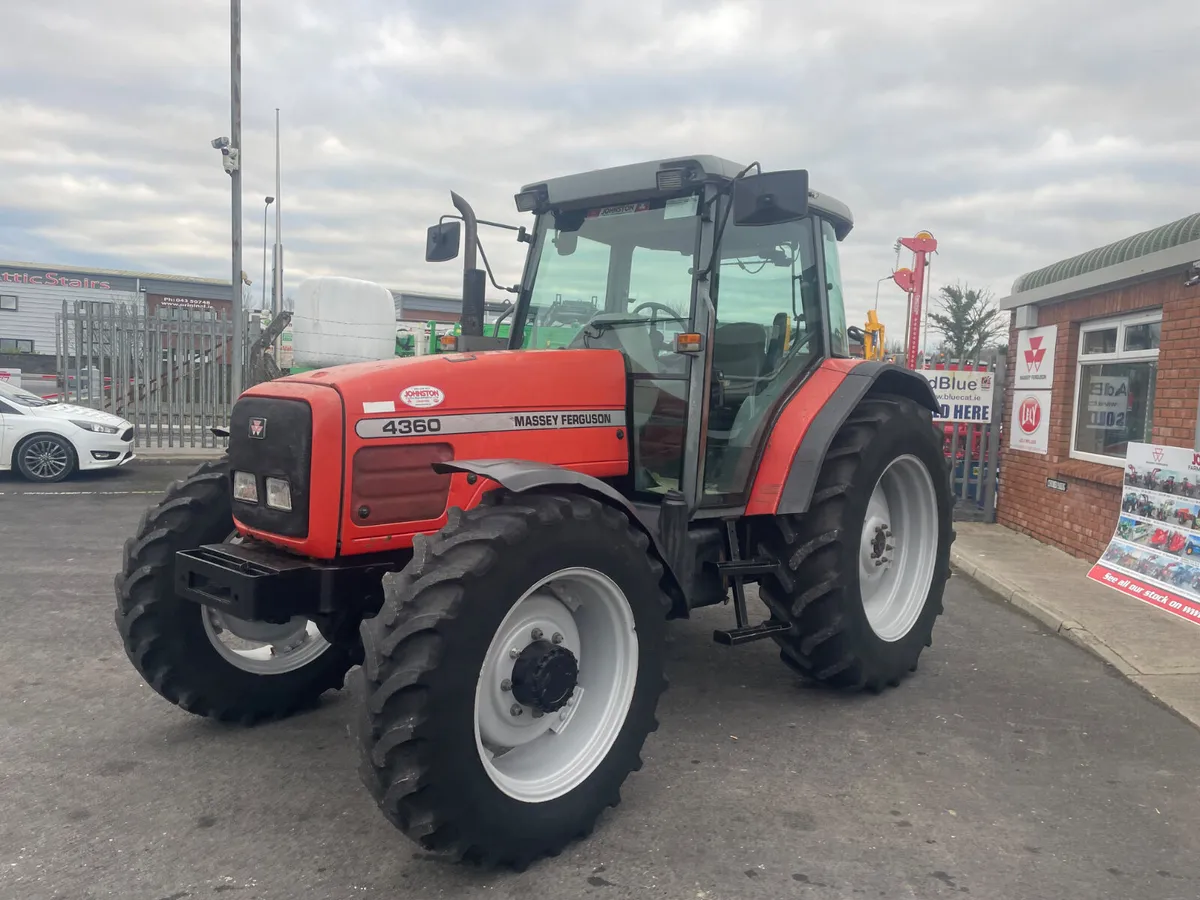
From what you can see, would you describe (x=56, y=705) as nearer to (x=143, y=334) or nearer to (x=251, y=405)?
(x=251, y=405)

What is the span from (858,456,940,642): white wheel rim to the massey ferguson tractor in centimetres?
2

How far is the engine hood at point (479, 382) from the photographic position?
3.29 meters

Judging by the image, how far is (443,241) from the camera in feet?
Answer: 14.9

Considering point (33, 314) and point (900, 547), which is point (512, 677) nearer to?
point (900, 547)

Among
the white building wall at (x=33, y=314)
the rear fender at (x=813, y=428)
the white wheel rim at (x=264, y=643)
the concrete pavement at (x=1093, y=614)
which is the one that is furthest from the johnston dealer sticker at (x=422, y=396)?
the white building wall at (x=33, y=314)

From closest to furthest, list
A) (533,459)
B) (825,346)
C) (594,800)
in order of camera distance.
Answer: (594,800) → (533,459) → (825,346)

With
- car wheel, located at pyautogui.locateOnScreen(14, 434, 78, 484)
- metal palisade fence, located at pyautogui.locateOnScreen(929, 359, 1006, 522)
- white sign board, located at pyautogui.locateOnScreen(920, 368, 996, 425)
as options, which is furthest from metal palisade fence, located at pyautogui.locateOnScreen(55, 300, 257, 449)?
metal palisade fence, located at pyautogui.locateOnScreen(929, 359, 1006, 522)

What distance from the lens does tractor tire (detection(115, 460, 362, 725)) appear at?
3715 mm

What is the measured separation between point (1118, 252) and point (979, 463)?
292cm

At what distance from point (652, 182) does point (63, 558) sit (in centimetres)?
595

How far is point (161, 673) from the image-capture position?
374cm

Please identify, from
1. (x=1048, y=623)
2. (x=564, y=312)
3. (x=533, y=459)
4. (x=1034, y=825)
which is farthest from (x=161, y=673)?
(x=1048, y=623)

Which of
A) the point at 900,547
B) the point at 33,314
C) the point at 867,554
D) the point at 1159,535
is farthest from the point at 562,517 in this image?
the point at 33,314

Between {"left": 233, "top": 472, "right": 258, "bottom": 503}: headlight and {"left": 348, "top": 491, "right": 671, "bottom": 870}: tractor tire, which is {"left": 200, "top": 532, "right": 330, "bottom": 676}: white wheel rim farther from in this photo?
{"left": 348, "top": 491, "right": 671, "bottom": 870}: tractor tire
